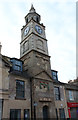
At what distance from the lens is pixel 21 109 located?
13.9 metres

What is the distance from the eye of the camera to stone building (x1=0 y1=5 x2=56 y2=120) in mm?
13148

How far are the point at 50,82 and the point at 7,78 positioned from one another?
816cm

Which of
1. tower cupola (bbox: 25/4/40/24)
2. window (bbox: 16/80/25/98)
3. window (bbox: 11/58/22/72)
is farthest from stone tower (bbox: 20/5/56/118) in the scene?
tower cupola (bbox: 25/4/40/24)

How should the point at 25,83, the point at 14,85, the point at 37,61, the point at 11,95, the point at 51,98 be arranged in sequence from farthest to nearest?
the point at 37,61 → the point at 51,98 → the point at 25,83 → the point at 14,85 → the point at 11,95

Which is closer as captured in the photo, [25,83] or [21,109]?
[21,109]

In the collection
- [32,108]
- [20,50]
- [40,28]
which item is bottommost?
[32,108]

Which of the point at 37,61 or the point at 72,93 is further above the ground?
the point at 37,61

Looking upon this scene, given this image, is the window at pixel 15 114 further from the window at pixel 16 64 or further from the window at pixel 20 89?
the window at pixel 16 64

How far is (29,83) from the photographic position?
16375 millimetres

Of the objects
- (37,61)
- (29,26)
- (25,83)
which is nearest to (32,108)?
Result: (25,83)

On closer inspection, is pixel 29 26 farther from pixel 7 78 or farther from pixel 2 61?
pixel 7 78

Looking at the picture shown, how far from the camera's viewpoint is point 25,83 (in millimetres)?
15898

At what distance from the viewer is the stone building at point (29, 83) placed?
13.1 meters

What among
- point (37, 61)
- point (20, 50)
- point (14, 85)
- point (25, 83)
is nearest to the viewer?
point (14, 85)
